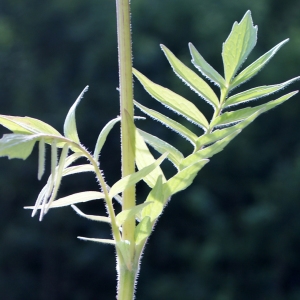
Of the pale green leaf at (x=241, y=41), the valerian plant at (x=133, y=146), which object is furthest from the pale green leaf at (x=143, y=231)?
the pale green leaf at (x=241, y=41)

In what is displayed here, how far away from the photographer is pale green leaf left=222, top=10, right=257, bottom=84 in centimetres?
31

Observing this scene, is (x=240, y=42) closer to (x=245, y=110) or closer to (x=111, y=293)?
(x=245, y=110)

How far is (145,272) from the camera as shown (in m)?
4.20

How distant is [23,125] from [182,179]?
86 mm

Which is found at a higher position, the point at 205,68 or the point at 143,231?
the point at 205,68

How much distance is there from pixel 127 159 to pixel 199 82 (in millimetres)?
81

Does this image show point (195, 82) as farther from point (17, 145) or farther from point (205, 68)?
point (17, 145)

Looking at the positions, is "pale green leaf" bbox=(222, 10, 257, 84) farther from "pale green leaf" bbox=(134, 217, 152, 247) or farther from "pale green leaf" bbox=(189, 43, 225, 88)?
"pale green leaf" bbox=(134, 217, 152, 247)

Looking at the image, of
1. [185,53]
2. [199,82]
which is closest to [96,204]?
[185,53]

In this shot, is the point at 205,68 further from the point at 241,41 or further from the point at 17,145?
the point at 17,145

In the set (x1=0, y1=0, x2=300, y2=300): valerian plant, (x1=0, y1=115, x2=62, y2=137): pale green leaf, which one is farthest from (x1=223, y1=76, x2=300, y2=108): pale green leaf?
(x1=0, y1=115, x2=62, y2=137): pale green leaf

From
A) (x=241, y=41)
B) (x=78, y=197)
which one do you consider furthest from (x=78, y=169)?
(x=241, y=41)

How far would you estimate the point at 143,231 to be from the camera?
28 centimetres

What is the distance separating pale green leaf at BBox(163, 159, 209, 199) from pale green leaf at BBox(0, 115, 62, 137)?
0.23 ft
